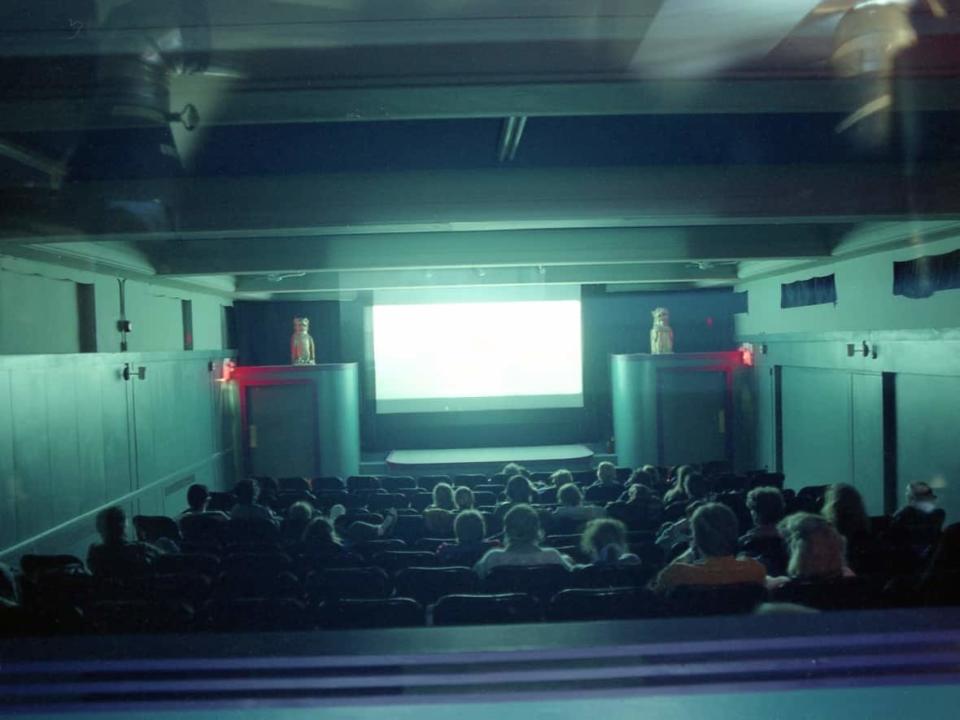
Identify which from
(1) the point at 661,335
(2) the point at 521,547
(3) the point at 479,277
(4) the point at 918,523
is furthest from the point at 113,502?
(1) the point at 661,335

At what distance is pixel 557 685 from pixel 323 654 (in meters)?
0.35

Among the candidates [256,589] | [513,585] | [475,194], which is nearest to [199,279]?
[475,194]

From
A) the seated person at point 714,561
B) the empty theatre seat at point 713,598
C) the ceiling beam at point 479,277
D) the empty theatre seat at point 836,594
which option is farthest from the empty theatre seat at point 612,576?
the ceiling beam at point 479,277

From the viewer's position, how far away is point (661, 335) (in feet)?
49.2

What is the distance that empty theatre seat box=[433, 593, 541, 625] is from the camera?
139 inches

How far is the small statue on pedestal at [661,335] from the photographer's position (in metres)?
15.0

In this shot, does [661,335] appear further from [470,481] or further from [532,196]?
[532,196]

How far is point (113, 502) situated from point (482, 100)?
7.51 metres

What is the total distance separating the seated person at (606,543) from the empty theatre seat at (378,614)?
1681 millimetres

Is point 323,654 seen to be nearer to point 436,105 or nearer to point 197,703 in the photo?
point 197,703

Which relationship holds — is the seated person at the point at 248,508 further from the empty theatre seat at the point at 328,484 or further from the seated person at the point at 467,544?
the empty theatre seat at the point at 328,484

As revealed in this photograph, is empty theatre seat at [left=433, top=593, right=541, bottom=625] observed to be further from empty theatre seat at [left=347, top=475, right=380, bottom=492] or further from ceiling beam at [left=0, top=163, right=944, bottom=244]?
empty theatre seat at [left=347, top=475, right=380, bottom=492]

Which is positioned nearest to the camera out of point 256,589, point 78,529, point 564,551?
point 256,589

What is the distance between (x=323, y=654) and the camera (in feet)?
3.46
